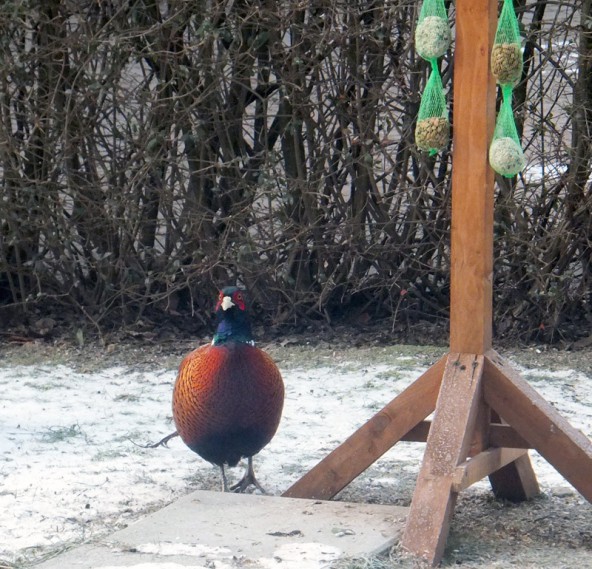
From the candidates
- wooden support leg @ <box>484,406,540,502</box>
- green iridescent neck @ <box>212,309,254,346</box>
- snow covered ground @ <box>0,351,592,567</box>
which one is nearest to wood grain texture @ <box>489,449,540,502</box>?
wooden support leg @ <box>484,406,540,502</box>

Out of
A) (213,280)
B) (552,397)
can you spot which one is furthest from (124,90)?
(552,397)

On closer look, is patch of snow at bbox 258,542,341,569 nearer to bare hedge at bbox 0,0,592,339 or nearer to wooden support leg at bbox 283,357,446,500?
wooden support leg at bbox 283,357,446,500

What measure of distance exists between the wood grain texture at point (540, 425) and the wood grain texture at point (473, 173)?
0.39 ft

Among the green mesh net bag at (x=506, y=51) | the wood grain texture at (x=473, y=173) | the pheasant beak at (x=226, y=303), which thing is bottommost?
the pheasant beak at (x=226, y=303)

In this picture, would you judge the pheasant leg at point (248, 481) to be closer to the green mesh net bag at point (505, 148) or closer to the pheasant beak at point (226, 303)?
the pheasant beak at point (226, 303)

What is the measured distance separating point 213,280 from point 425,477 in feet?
9.73

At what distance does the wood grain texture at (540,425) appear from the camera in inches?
125

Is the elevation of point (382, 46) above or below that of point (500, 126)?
above

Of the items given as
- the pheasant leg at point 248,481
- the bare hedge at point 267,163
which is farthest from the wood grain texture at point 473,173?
the bare hedge at point 267,163

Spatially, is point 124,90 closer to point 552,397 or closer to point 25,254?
point 25,254

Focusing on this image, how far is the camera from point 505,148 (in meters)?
3.08

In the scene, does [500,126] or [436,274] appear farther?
[436,274]

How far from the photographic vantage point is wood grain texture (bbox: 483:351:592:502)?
3174 millimetres

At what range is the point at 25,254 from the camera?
239 inches
